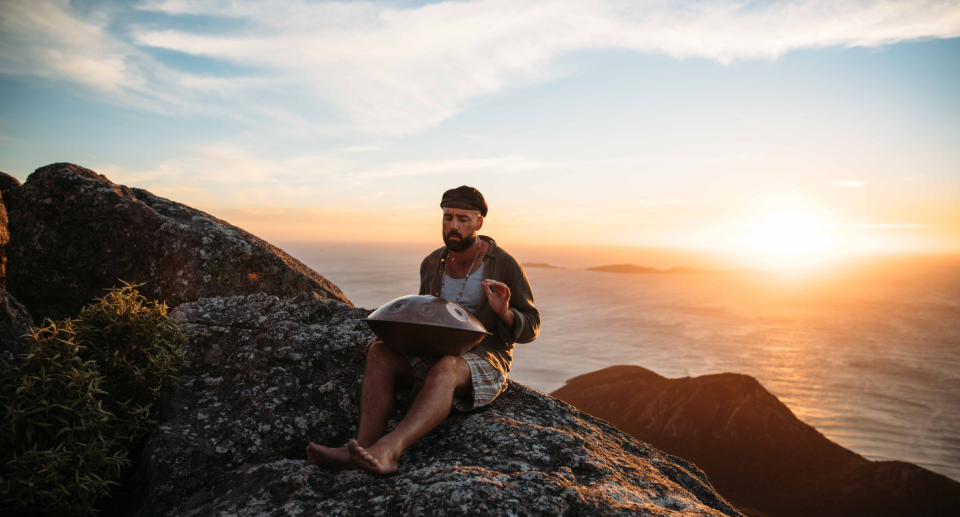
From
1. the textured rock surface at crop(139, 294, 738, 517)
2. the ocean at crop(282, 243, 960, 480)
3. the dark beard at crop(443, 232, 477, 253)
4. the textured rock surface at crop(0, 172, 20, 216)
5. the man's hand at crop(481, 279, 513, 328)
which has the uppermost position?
the textured rock surface at crop(0, 172, 20, 216)

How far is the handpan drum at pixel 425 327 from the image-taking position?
3.15 m

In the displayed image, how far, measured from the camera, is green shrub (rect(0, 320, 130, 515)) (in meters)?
2.30

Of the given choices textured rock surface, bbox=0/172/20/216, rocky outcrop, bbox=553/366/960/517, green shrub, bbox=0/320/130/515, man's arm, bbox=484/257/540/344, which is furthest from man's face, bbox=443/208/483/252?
rocky outcrop, bbox=553/366/960/517

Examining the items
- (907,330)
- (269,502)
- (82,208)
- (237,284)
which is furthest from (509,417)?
(907,330)

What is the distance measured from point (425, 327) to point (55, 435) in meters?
2.05

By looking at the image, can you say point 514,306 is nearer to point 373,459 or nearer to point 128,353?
point 373,459

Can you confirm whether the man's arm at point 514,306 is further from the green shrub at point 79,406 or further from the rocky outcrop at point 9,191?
the rocky outcrop at point 9,191

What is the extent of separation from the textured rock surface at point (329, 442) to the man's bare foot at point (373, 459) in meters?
0.06

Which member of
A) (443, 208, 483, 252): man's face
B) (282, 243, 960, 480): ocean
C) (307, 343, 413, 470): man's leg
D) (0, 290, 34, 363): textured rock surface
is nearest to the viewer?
(0, 290, 34, 363): textured rock surface

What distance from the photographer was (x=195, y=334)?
12.6ft

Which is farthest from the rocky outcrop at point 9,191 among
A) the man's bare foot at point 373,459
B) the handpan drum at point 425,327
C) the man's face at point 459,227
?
the man's bare foot at point 373,459

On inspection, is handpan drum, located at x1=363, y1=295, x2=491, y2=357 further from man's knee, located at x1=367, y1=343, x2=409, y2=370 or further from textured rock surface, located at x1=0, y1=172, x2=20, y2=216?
textured rock surface, located at x1=0, y1=172, x2=20, y2=216

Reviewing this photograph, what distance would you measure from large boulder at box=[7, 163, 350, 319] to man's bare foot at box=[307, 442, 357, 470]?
11.7ft

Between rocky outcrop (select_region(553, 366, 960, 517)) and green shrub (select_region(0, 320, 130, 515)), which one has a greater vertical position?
green shrub (select_region(0, 320, 130, 515))
